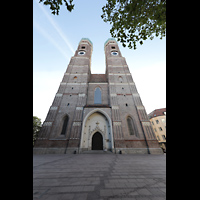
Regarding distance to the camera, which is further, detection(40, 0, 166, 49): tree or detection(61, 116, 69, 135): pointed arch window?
detection(61, 116, 69, 135): pointed arch window

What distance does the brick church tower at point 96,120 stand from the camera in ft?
38.9

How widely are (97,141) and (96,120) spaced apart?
3.00m

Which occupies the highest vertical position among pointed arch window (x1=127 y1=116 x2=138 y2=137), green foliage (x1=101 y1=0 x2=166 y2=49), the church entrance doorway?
green foliage (x1=101 y1=0 x2=166 y2=49)

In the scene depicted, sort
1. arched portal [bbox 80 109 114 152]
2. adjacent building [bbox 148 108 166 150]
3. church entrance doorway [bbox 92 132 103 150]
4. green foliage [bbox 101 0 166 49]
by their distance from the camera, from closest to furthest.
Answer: green foliage [bbox 101 0 166 49], arched portal [bbox 80 109 114 152], church entrance doorway [bbox 92 132 103 150], adjacent building [bbox 148 108 166 150]

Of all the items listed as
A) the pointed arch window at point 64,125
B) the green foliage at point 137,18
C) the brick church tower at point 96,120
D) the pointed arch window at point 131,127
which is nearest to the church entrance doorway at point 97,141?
the brick church tower at point 96,120

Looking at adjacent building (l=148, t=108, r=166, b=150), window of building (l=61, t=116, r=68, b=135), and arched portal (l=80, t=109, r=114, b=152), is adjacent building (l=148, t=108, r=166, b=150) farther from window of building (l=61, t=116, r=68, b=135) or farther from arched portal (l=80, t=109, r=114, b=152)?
window of building (l=61, t=116, r=68, b=135)

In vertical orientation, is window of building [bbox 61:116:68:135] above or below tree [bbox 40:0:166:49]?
below

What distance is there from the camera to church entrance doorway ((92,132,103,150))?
43.9 feet

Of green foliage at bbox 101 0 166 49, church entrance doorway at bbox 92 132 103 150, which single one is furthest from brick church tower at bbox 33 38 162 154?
green foliage at bbox 101 0 166 49

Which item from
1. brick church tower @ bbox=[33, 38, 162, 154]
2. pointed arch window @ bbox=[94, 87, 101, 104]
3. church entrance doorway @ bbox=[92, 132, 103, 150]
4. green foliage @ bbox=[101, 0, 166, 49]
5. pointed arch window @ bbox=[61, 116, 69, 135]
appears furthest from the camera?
pointed arch window @ bbox=[94, 87, 101, 104]
